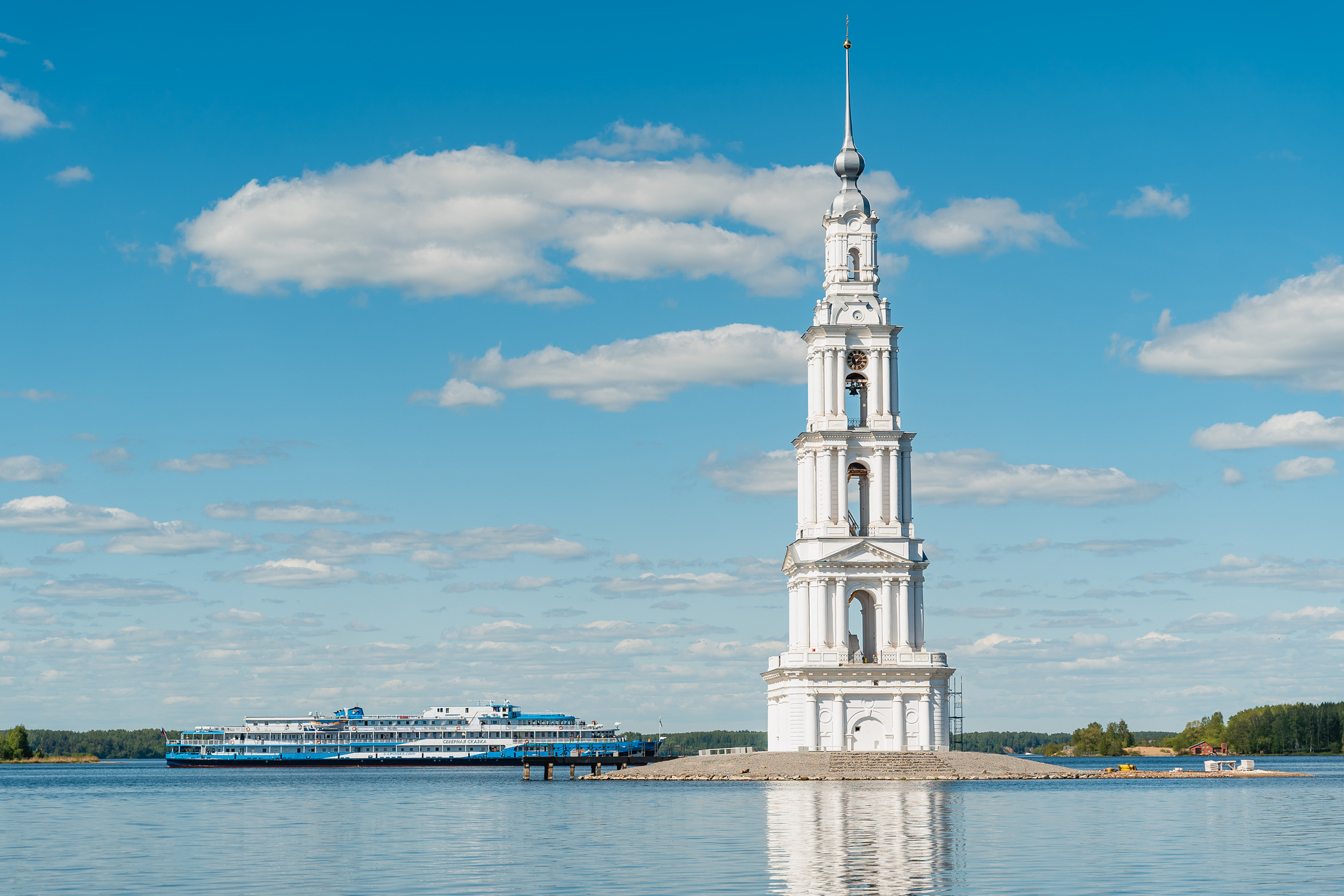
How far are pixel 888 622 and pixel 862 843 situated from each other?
49.4 metres

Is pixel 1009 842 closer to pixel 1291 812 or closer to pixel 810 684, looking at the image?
pixel 1291 812

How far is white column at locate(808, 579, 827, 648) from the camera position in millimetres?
88625

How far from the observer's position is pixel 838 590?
89.1 meters

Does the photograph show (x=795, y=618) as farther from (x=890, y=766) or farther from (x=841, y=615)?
(x=890, y=766)

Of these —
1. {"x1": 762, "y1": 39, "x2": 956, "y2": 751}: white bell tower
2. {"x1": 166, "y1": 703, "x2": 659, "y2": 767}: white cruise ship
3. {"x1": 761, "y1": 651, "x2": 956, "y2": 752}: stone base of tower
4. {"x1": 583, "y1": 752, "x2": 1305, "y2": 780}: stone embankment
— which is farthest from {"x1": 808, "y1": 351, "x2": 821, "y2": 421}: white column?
{"x1": 166, "y1": 703, "x2": 659, "y2": 767}: white cruise ship

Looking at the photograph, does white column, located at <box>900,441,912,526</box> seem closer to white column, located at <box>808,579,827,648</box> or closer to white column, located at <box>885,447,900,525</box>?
white column, located at <box>885,447,900,525</box>

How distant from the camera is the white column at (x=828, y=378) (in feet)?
303

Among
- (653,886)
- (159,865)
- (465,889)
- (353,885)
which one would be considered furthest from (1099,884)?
(159,865)

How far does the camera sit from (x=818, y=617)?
291 feet

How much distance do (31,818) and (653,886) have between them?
4144cm

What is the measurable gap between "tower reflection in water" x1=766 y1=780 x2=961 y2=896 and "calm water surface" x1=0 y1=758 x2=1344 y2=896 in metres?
0.13

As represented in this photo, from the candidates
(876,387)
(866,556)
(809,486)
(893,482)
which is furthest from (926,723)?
(876,387)

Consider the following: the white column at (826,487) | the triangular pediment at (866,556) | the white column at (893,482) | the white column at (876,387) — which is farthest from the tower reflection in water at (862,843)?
the white column at (876,387)

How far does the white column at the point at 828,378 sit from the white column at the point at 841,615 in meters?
9.97
